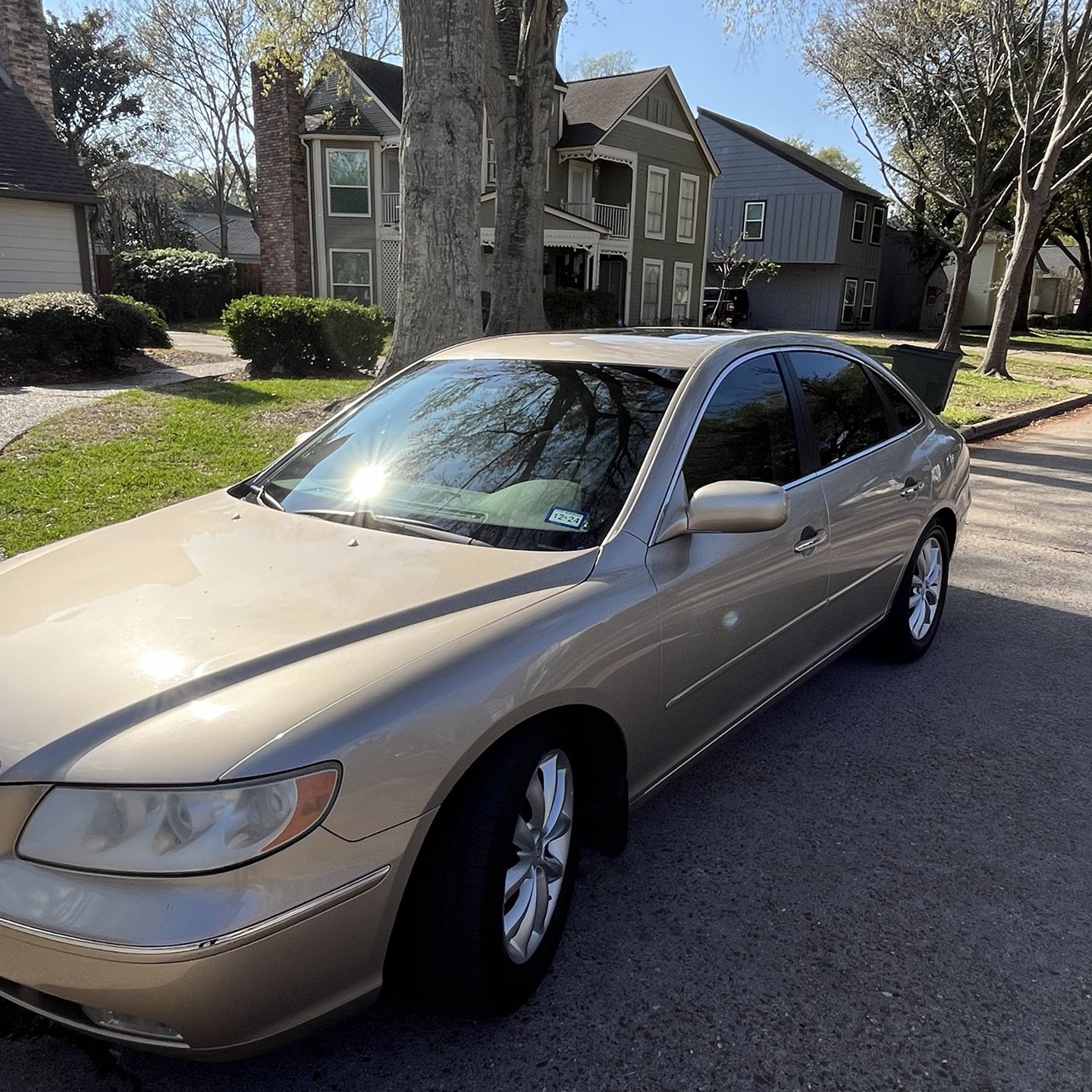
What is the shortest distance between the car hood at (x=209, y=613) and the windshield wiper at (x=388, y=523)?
4 centimetres

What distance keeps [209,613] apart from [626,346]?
1.93 metres

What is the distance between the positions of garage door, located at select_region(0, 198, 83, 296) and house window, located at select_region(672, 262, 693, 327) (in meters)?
19.5

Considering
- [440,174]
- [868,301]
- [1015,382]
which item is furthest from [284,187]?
[868,301]

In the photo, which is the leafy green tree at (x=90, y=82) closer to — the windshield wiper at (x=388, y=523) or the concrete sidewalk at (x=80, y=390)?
the concrete sidewalk at (x=80, y=390)

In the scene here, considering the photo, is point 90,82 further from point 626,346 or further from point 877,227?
point 626,346

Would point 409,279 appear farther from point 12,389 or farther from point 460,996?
point 460,996

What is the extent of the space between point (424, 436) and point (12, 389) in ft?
34.2

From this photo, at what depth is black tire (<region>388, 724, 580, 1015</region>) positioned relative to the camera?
2.15 metres

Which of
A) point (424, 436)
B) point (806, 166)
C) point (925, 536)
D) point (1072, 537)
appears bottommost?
point (1072, 537)

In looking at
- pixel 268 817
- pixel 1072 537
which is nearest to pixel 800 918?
pixel 268 817

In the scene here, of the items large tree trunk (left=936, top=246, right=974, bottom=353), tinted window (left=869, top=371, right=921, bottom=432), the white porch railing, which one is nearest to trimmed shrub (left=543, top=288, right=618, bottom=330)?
the white porch railing

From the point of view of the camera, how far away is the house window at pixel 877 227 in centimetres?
3941

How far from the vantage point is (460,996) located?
2.26 m

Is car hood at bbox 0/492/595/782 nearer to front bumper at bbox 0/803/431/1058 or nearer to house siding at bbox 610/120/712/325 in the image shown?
front bumper at bbox 0/803/431/1058
